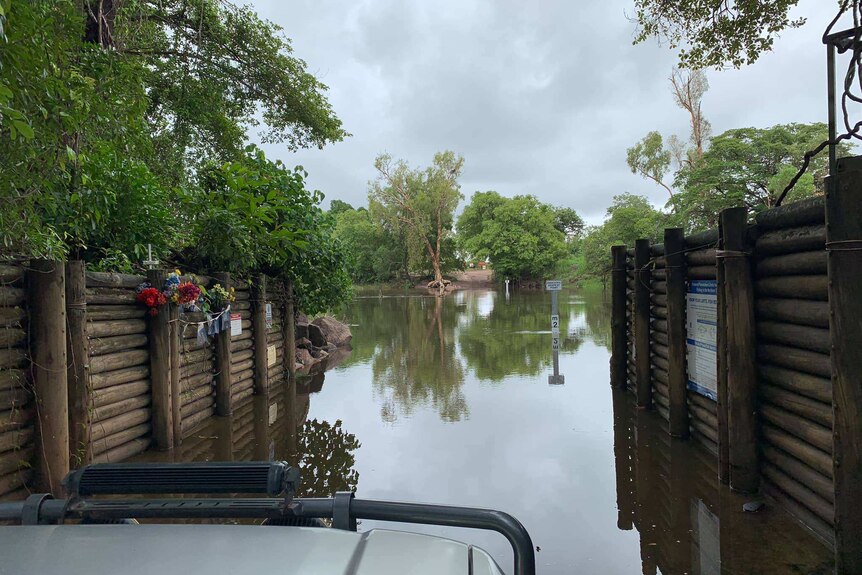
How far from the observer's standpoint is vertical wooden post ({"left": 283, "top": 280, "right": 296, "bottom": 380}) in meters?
11.3

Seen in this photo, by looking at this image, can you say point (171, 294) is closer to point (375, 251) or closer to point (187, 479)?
point (187, 479)

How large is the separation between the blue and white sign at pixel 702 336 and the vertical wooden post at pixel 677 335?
0.28 ft

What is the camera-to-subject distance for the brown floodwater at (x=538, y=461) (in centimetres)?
404

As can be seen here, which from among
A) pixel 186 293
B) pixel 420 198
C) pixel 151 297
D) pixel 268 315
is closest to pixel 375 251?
pixel 420 198

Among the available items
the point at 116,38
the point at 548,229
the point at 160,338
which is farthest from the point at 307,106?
the point at 548,229

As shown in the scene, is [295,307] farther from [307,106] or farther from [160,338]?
[307,106]

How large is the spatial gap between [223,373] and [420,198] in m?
51.1

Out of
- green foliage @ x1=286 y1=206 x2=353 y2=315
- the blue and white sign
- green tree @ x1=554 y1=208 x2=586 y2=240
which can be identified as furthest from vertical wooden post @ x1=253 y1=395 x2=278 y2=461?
green tree @ x1=554 y1=208 x2=586 y2=240

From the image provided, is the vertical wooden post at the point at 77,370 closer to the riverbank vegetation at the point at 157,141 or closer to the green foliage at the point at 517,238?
the riverbank vegetation at the point at 157,141

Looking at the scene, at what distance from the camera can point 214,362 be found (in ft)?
27.0

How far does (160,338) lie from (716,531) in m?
6.00

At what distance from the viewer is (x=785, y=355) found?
4539 mm

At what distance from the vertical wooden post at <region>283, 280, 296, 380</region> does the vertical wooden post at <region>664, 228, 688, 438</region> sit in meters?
7.23

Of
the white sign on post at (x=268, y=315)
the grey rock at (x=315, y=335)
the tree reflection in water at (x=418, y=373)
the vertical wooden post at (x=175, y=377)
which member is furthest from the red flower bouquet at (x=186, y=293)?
the grey rock at (x=315, y=335)
